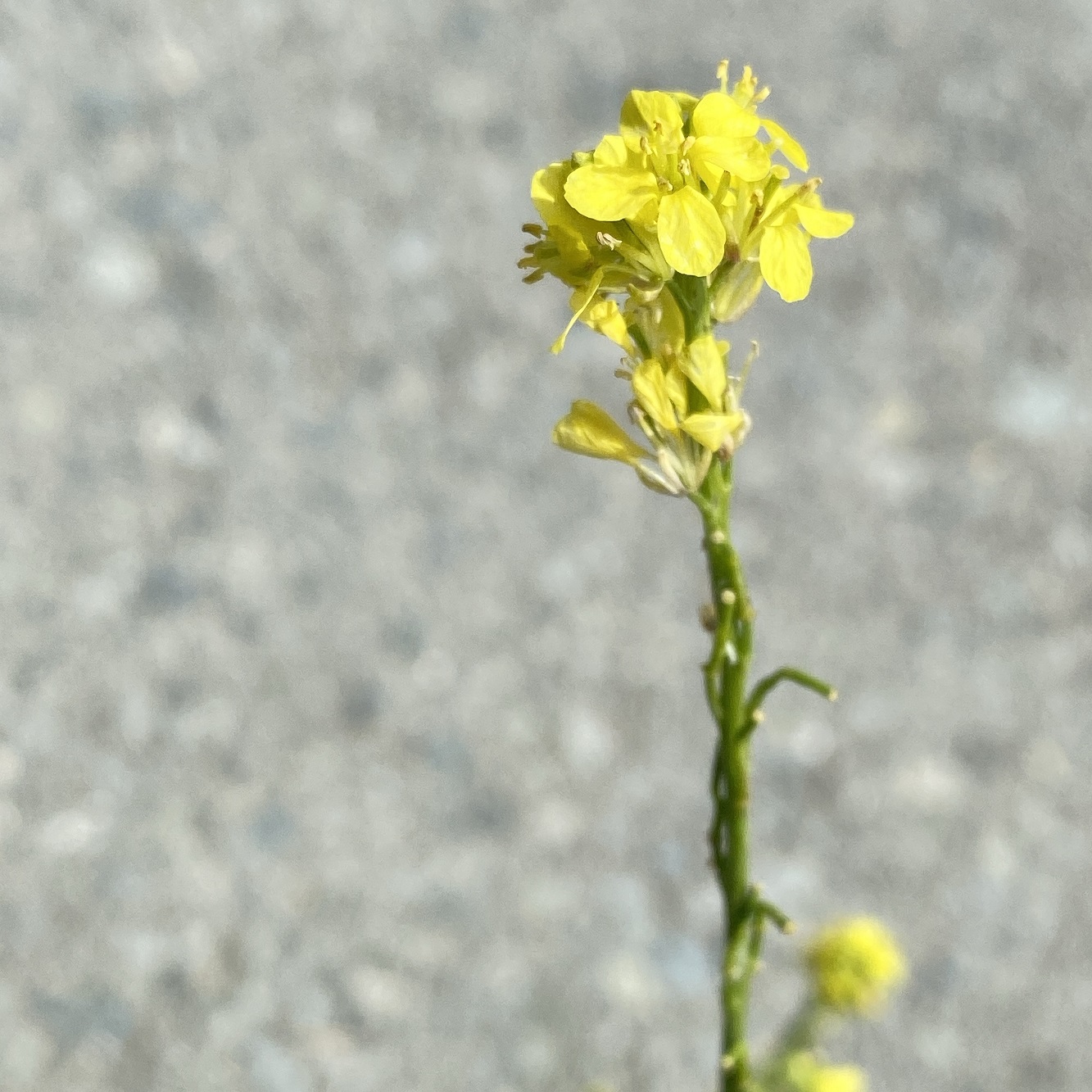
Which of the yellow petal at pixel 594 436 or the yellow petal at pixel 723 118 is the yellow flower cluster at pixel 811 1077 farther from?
the yellow petal at pixel 723 118

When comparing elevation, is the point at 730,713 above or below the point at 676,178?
below

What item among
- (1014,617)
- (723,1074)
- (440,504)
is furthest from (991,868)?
(723,1074)

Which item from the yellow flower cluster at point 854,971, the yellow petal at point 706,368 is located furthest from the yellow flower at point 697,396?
the yellow flower cluster at point 854,971

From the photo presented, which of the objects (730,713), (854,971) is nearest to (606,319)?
(730,713)

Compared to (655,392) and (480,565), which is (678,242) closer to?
(655,392)

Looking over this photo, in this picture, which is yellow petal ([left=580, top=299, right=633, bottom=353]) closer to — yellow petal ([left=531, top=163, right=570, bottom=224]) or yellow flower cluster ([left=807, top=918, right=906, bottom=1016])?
yellow petal ([left=531, top=163, right=570, bottom=224])

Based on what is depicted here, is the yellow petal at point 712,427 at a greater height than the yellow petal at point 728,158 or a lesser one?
lesser

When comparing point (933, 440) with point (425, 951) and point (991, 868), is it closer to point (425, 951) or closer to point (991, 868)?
point (991, 868)
